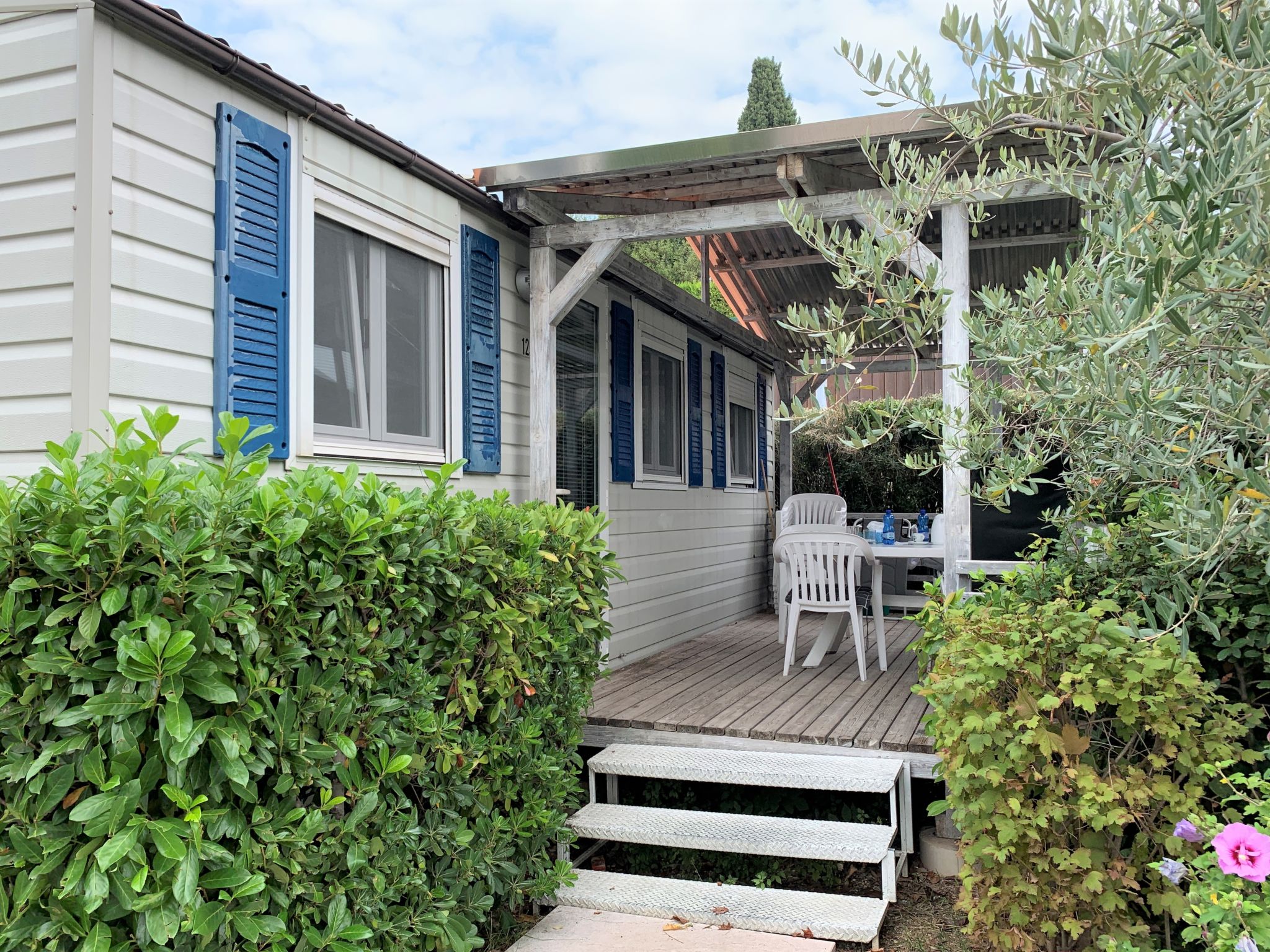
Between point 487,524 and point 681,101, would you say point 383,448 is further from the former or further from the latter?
point 681,101

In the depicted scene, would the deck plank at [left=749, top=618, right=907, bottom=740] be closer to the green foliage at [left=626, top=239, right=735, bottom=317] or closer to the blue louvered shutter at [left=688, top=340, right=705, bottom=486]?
the blue louvered shutter at [left=688, top=340, right=705, bottom=486]

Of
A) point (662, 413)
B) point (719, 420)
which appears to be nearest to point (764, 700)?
point (662, 413)

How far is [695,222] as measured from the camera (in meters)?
4.56

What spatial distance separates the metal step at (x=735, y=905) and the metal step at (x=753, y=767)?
0.40 m

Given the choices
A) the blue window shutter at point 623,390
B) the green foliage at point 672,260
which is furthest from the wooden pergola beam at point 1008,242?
the green foliage at point 672,260

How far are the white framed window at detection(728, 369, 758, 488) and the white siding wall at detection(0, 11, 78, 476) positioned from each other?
250 inches

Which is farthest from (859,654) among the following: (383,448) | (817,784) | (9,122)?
(9,122)

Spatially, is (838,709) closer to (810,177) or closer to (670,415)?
(810,177)

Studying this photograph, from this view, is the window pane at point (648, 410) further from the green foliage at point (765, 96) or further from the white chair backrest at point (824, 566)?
the green foliage at point (765, 96)

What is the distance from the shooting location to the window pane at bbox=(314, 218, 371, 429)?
3.53 metres

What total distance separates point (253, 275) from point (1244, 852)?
3230 mm

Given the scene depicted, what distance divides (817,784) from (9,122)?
348 centimetres

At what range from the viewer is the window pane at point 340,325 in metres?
3.53

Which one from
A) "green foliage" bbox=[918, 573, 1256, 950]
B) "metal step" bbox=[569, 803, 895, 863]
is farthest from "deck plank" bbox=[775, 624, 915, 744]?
"green foliage" bbox=[918, 573, 1256, 950]
